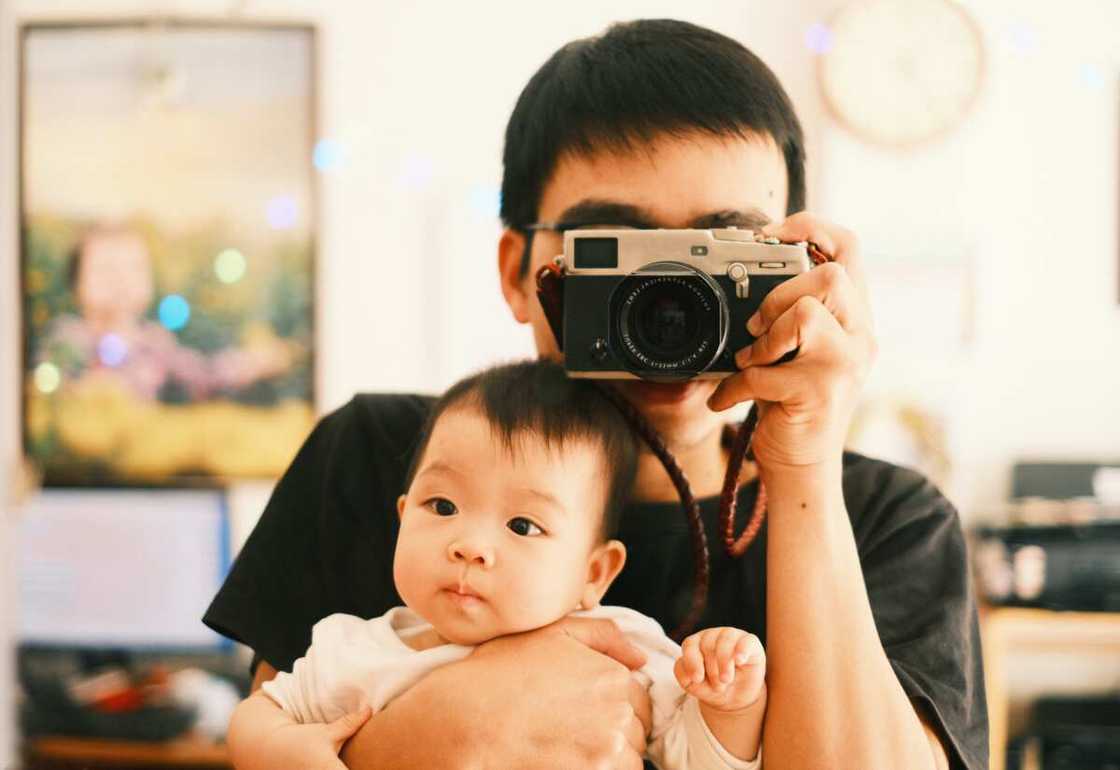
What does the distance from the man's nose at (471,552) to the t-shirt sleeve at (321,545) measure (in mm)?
189

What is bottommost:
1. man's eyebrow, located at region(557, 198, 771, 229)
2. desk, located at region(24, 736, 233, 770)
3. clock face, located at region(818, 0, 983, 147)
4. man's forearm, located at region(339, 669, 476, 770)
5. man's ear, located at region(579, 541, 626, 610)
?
desk, located at region(24, 736, 233, 770)

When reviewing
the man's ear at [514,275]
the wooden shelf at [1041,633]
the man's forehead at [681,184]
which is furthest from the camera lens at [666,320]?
the wooden shelf at [1041,633]

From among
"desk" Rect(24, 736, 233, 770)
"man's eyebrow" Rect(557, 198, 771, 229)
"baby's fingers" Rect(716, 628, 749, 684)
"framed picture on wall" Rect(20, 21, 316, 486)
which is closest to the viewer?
"baby's fingers" Rect(716, 628, 749, 684)

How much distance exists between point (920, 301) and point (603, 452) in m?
2.25

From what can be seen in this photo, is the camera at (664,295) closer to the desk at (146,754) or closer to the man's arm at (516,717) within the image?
the man's arm at (516,717)

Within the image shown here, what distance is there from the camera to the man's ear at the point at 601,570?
3.17 ft

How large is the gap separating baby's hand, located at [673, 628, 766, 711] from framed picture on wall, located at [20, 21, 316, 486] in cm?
239

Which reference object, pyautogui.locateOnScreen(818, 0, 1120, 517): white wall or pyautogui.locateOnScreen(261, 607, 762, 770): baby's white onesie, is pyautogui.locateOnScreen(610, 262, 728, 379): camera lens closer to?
pyautogui.locateOnScreen(261, 607, 762, 770): baby's white onesie

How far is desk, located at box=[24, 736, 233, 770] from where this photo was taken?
269 centimetres

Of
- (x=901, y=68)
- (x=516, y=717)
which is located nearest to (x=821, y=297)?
(x=516, y=717)

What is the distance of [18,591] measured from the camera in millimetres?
2957

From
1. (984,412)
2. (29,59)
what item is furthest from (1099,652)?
(29,59)

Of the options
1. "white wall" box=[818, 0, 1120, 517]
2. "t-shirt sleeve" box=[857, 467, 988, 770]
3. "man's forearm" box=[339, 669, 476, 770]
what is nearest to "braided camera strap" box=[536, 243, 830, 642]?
"t-shirt sleeve" box=[857, 467, 988, 770]

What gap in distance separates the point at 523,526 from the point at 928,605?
14.9 inches
